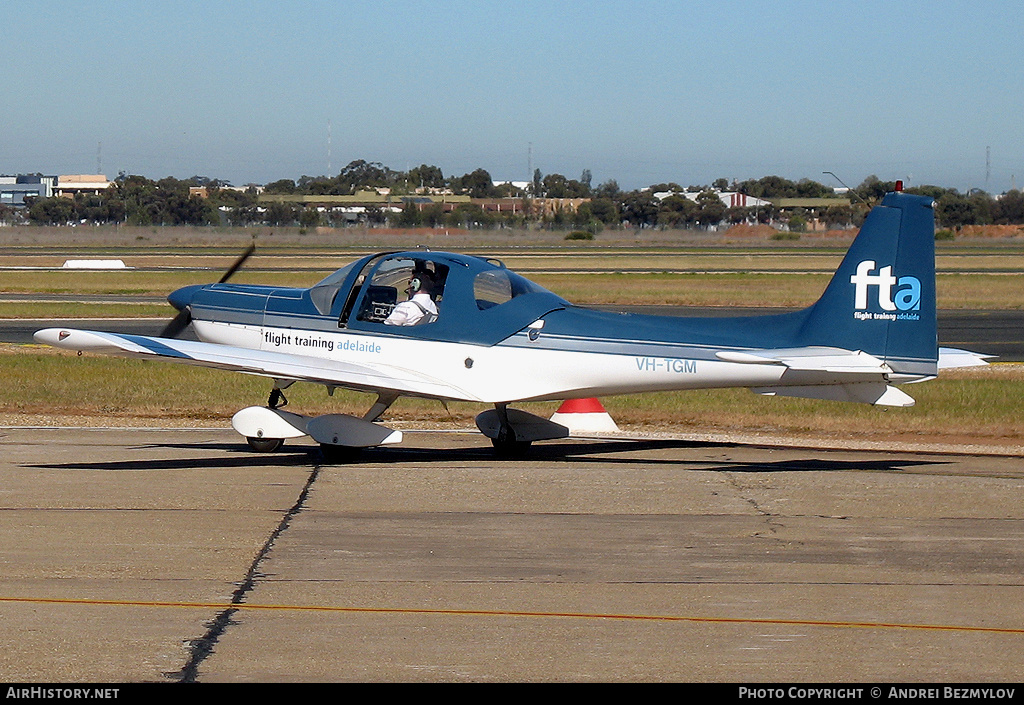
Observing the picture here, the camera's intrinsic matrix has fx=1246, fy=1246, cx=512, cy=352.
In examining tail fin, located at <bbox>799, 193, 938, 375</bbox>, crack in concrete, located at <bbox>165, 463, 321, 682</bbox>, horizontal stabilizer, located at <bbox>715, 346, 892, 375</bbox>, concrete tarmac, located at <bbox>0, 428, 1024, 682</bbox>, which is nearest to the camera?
crack in concrete, located at <bbox>165, 463, 321, 682</bbox>

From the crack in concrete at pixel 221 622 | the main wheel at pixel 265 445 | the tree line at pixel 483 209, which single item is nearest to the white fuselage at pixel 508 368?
the main wheel at pixel 265 445

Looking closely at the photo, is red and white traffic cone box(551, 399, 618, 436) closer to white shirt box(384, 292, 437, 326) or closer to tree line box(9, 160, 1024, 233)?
white shirt box(384, 292, 437, 326)

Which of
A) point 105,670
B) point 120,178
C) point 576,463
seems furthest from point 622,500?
point 120,178

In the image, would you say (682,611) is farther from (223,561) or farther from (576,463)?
(576,463)

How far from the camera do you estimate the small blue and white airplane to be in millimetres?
10766

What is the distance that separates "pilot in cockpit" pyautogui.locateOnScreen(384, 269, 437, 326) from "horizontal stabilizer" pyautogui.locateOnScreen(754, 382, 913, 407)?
128 inches

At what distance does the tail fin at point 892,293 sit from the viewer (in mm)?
10703

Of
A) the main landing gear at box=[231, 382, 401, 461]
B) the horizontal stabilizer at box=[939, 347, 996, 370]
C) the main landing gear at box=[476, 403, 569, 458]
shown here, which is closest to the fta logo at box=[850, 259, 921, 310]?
the horizontal stabilizer at box=[939, 347, 996, 370]

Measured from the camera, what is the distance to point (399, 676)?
5.89 metres

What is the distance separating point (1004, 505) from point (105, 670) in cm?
733

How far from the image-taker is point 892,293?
10797 mm

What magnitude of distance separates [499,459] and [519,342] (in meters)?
1.40

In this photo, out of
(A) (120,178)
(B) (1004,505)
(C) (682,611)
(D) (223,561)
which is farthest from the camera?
(A) (120,178)

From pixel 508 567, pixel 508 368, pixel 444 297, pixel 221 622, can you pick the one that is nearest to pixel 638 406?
pixel 508 368
